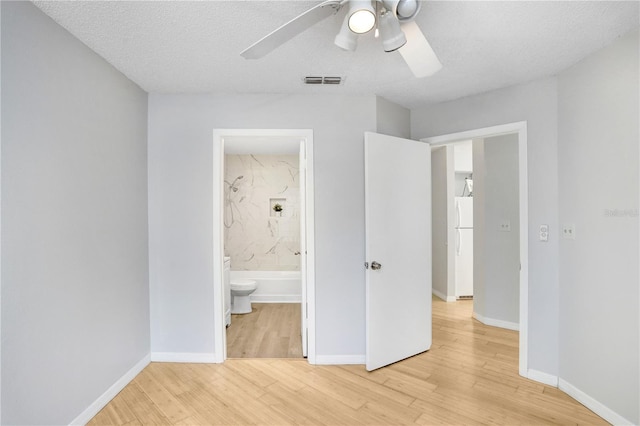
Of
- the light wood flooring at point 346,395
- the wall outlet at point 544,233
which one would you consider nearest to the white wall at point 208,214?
the light wood flooring at point 346,395

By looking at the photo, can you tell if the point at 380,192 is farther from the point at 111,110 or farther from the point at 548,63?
the point at 111,110

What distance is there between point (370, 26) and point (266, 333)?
313 cm

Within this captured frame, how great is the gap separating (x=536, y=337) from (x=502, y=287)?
1187mm

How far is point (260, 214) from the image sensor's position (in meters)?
5.16

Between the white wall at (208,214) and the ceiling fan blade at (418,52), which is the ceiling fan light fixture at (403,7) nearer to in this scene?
the ceiling fan blade at (418,52)

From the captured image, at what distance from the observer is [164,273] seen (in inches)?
105

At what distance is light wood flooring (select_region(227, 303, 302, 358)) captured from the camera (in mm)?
2879

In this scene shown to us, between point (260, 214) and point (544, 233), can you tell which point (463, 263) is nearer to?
point (544, 233)

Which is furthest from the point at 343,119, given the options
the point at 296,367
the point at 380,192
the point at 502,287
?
the point at 502,287

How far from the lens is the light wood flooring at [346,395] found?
1.94m

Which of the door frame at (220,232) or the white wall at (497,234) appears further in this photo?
the white wall at (497,234)

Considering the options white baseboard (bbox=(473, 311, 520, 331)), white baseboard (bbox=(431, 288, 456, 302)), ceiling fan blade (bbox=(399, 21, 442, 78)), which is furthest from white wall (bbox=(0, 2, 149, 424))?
white baseboard (bbox=(431, 288, 456, 302))

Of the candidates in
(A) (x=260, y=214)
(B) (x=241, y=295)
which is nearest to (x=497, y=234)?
(B) (x=241, y=295)

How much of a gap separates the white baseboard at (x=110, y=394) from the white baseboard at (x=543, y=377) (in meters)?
3.18
